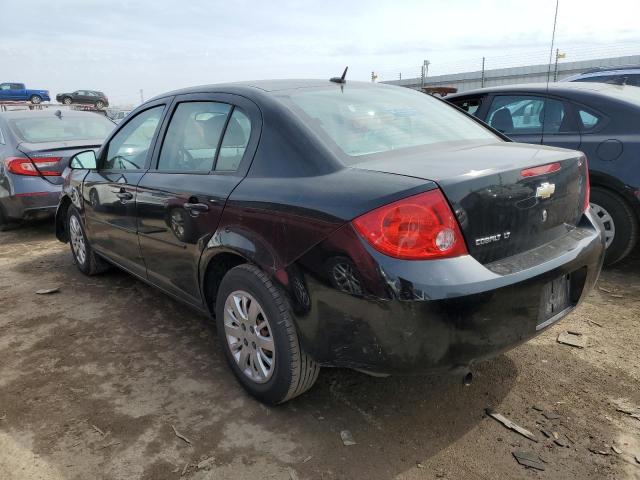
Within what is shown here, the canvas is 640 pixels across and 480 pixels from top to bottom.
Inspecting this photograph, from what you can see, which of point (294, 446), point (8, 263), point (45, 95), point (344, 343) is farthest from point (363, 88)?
point (45, 95)

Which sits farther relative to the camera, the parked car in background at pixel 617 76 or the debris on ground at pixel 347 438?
the parked car in background at pixel 617 76

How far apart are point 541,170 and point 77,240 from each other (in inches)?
163

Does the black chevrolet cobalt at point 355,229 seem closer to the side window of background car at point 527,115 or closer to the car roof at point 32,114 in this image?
the side window of background car at point 527,115

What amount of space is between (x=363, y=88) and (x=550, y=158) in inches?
47.3

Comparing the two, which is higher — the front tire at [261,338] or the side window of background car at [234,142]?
the side window of background car at [234,142]

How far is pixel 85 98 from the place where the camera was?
3447 centimetres

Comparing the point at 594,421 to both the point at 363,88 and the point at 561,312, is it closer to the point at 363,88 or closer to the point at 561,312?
the point at 561,312

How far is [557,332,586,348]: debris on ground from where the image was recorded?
311 cm

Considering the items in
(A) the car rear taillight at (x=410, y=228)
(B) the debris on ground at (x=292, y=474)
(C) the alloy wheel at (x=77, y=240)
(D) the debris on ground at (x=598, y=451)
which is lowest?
(B) the debris on ground at (x=292, y=474)

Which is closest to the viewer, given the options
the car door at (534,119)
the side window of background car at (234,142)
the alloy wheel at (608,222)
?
the side window of background car at (234,142)

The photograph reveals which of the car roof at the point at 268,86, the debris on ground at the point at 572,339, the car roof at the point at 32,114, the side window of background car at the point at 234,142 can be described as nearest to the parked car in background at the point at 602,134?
the debris on ground at the point at 572,339

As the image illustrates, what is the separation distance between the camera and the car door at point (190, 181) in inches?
104

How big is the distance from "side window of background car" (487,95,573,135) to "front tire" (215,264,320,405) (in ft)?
11.2

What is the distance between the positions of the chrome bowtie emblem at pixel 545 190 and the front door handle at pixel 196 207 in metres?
1.62
